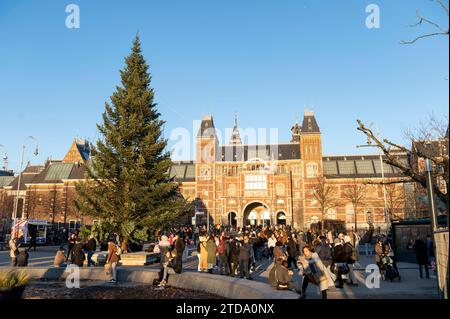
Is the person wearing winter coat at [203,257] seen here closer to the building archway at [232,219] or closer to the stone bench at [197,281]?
the stone bench at [197,281]

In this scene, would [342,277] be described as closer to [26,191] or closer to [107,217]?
[107,217]

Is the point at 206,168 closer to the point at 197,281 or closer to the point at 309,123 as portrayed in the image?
the point at 309,123

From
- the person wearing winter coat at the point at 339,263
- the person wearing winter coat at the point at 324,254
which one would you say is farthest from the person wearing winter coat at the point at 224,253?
the person wearing winter coat at the point at 339,263

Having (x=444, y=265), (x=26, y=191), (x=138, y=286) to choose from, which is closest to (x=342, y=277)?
(x=444, y=265)

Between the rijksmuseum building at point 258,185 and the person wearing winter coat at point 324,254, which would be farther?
the rijksmuseum building at point 258,185

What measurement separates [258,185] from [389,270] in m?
57.0

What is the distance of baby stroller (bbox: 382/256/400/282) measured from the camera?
14188 millimetres

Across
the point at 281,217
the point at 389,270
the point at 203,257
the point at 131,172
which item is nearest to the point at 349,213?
the point at 281,217

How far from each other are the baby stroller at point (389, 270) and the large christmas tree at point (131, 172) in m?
12.8

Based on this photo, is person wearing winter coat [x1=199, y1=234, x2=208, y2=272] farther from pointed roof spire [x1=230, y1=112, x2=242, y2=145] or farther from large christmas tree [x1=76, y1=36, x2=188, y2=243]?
pointed roof spire [x1=230, y1=112, x2=242, y2=145]

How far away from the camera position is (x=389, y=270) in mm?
14297

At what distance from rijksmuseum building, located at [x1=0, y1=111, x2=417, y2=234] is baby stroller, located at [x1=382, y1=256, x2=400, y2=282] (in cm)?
5138

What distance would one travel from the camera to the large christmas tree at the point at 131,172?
2233 cm

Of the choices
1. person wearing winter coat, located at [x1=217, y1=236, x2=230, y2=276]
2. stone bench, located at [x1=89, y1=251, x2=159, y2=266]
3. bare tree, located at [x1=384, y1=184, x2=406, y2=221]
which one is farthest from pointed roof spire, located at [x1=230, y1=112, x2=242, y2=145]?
person wearing winter coat, located at [x1=217, y1=236, x2=230, y2=276]
